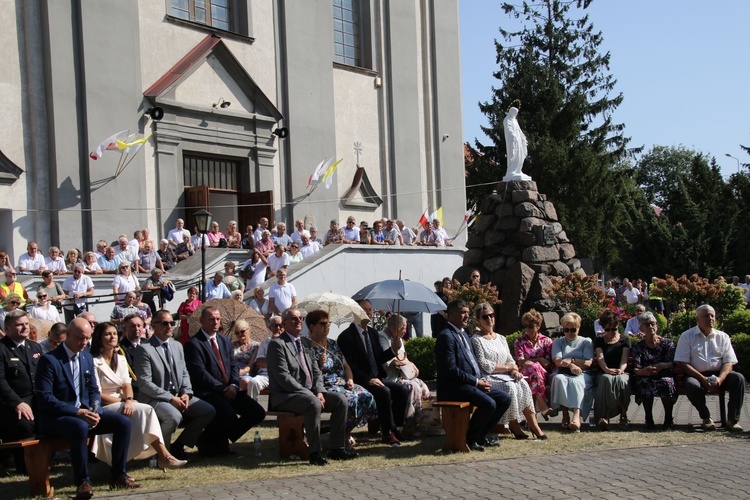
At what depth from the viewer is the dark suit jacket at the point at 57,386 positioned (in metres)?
8.39

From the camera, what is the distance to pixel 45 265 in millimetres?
19391

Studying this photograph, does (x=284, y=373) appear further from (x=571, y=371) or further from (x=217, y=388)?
(x=571, y=371)

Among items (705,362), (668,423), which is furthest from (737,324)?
(668,423)

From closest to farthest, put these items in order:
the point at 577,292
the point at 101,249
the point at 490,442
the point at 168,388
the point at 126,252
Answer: the point at 168,388 < the point at 490,442 < the point at 577,292 < the point at 101,249 < the point at 126,252

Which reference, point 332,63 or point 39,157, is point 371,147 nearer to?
point 332,63

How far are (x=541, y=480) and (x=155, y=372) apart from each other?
3.92 meters

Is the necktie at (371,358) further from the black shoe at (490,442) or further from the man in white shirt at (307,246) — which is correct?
the man in white shirt at (307,246)

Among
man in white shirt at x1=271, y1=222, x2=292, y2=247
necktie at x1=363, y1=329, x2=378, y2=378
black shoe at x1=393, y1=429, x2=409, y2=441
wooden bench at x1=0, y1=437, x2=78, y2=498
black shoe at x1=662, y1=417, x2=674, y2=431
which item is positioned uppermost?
man in white shirt at x1=271, y1=222, x2=292, y2=247

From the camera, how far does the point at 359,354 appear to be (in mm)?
11000

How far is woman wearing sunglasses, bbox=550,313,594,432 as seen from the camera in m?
11.6

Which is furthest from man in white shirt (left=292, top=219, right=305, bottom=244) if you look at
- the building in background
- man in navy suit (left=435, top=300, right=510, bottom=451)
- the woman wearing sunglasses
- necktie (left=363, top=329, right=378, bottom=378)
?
man in navy suit (left=435, top=300, right=510, bottom=451)

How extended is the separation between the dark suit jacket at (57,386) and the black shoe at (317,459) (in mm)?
2248

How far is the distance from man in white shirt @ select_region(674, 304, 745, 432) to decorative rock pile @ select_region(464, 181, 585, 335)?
7003 mm

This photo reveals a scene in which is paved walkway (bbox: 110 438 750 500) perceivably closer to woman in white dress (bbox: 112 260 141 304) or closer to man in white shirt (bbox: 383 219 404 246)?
woman in white dress (bbox: 112 260 141 304)
